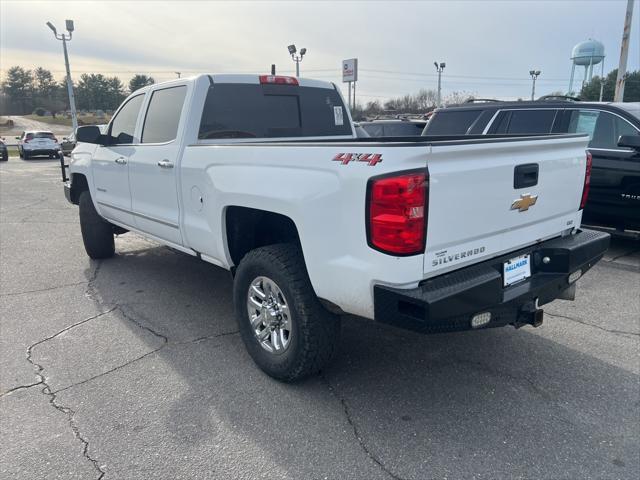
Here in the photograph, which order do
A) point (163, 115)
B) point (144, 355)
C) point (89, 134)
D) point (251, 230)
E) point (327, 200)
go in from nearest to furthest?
point (327, 200) → point (251, 230) → point (144, 355) → point (163, 115) → point (89, 134)

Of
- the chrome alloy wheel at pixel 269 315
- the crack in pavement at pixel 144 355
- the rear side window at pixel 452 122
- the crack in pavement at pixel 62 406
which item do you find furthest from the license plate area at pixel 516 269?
the rear side window at pixel 452 122

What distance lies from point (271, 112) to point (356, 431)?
2910mm

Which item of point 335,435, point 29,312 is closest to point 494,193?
point 335,435

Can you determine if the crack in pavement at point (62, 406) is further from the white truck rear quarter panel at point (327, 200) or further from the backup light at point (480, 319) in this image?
the backup light at point (480, 319)

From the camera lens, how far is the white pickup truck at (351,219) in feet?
8.02

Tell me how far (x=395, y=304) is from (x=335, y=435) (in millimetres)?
880

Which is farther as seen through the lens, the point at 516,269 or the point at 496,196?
the point at 516,269

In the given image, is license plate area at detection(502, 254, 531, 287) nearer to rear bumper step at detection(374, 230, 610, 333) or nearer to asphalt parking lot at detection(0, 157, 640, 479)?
rear bumper step at detection(374, 230, 610, 333)

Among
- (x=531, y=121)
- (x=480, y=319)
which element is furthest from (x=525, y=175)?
(x=531, y=121)

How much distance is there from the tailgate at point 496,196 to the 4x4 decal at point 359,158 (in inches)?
10.3

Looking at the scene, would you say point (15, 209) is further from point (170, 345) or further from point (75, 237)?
point (170, 345)

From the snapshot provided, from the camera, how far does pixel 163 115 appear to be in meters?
4.48

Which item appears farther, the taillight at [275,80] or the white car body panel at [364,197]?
the taillight at [275,80]

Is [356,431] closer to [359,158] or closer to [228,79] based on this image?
[359,158]
